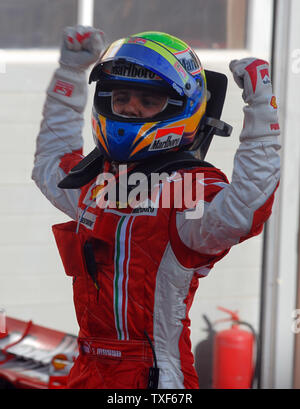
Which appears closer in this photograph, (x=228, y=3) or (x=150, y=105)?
(x=150, y=105)

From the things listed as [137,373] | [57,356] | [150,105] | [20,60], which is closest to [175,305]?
[137,373]

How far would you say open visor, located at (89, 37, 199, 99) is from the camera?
214cm

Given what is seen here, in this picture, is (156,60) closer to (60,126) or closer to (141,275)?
(60,126)

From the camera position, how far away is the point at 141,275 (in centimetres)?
210

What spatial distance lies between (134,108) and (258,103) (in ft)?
1.46

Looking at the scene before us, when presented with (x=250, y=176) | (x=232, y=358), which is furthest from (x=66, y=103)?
(x=232, y=358)

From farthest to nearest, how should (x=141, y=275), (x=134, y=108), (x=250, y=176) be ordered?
(x=134, y=108) < (x=141, y=275) < (x=250, y=176)

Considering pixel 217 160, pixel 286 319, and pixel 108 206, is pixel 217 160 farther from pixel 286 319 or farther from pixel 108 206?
pixel 108 206

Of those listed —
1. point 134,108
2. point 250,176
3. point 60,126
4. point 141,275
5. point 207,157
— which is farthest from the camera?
point 207,157

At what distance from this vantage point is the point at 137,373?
2145 mm

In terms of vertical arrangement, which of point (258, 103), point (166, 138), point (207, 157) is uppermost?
point (258, 103)

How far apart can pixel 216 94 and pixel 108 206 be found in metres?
0.57

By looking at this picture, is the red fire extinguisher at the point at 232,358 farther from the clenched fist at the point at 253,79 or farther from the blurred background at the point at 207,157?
the clenched fist at the point at 253,79

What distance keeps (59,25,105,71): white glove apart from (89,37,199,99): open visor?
1.05 feet
